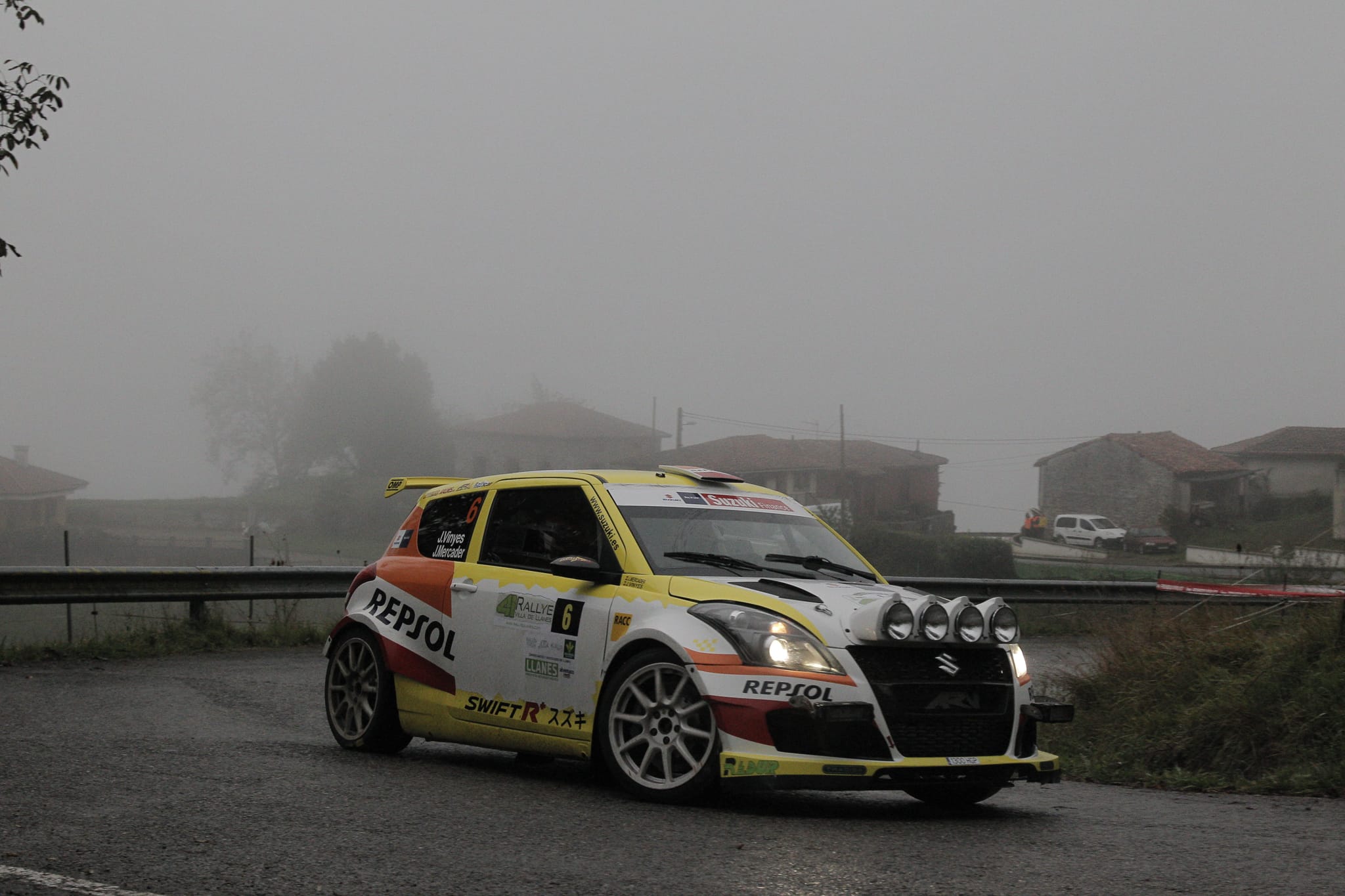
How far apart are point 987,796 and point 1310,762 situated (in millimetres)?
2487

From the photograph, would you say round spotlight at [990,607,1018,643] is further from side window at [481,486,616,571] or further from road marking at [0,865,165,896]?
road marking at [0,865,165,896]

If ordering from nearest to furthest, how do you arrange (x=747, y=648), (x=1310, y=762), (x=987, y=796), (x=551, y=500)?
1. (x=747, y=648)
2. (x=987, y=796)
3. (x=551, y=500)
4. (x=1310, y=762)

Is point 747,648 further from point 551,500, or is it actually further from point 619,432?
point 619,432

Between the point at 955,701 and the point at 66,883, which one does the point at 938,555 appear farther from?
the point at 66,883

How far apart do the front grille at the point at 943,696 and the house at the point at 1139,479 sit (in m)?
67.5

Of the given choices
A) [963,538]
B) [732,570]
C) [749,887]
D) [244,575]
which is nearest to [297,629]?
[244,575]

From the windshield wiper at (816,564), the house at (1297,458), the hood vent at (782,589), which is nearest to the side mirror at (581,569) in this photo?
the hood vent at (782,589)

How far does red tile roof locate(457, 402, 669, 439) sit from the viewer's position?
288 feet

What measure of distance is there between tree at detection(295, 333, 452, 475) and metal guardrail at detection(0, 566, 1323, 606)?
7645 centimetres

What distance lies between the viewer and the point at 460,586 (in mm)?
7582

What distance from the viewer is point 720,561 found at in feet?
22.6

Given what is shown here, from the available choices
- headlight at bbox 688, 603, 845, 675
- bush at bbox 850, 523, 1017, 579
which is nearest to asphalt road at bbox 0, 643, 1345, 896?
headlight at bbox 688, 603, 845, 675

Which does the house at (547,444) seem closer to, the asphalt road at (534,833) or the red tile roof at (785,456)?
the red tile roof at (785,456)

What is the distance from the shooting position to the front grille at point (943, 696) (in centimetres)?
602
